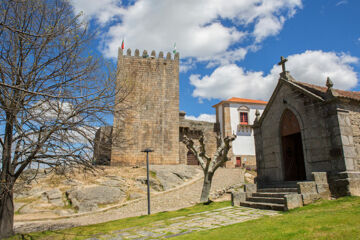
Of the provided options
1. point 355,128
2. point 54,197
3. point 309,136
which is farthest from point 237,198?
point 54,197

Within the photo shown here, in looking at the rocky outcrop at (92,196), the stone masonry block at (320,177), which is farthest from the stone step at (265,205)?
the rocky outcrop at (92,196)

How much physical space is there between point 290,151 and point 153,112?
16.2 m

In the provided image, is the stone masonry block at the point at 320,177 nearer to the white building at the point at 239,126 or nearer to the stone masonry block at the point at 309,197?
the stone masonry block at the point at 309,197

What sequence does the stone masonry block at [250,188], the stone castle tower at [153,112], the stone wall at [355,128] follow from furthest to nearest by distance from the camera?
the stone castle tower at [153,112] → the stone masonry block at [250,188] → the stone wall at [355,128]

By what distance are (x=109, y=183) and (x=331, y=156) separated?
1388 centimetres

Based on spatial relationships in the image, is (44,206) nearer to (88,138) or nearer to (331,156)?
(88,138)

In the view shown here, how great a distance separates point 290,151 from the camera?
36.1 ft

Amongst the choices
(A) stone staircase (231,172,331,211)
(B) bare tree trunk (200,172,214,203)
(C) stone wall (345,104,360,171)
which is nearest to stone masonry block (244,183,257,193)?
(A) stone staircase (231,172,331,211)

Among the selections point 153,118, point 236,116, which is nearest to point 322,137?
point 153,118

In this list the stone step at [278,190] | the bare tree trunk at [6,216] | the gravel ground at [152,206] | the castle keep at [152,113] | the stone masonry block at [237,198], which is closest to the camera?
the bare tree trunk at [6,216]

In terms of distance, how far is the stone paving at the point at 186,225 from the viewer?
6078 mm

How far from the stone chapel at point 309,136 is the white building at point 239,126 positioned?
2053cm

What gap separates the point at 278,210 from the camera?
25.7 feet

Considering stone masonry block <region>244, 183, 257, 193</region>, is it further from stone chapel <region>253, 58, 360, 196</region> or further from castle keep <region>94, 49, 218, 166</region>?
castle keep <region>94, 49, 218, 166</region>
